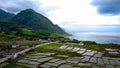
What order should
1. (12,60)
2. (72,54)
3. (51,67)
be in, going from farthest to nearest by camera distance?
(72,54) → (12,60) → (51,67)

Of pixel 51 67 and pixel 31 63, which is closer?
pixel 51 67

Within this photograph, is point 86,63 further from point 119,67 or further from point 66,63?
point 119,67

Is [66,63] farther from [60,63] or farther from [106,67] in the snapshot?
[106,67]

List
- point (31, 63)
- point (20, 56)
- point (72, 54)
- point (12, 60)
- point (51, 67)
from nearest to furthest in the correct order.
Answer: point (51, 67), point (31, 63), point (12, 60), point (20, 56), point (72, 54)

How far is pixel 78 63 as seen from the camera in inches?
410

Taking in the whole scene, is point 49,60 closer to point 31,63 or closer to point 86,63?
point 31,63

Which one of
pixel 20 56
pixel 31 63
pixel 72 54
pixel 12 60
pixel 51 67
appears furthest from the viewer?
pixel 72 54

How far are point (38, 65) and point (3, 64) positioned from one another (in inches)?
90.8

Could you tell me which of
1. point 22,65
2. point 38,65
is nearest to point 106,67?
point 38,65

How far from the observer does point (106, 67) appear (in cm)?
952

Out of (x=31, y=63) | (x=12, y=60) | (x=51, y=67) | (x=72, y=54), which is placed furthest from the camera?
(x=72, y=54)

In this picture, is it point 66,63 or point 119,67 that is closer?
point 119,67

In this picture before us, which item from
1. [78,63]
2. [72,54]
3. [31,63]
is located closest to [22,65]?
[31,63]

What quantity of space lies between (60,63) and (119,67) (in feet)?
12.4
